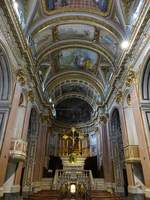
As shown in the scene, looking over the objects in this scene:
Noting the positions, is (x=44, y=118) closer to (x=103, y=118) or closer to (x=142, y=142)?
(x=103, y=118)

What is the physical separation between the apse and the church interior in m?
3.31

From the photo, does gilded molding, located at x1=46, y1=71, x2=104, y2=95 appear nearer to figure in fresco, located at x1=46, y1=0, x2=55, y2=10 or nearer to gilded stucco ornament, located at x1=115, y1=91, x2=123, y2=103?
gilded stucco ornament, located at x1=115, y1=91, x2=123, y2=103

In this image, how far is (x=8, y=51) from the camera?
912cm

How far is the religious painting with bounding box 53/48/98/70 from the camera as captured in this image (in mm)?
16297

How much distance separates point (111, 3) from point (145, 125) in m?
8.20

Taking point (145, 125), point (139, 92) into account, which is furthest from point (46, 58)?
point (145, 125)

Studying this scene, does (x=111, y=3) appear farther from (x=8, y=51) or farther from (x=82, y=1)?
(x=8, y=51)

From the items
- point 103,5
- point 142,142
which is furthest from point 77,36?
point 142,142

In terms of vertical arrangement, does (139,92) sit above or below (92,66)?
below

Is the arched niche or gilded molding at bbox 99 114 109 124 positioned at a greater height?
gilded molding at bbox 99 114 109 124

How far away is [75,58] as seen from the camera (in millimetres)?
17281

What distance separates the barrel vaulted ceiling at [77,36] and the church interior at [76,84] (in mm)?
65

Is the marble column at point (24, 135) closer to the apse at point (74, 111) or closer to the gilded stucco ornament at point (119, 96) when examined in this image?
the gilded stucco ornament at point (119, 96)

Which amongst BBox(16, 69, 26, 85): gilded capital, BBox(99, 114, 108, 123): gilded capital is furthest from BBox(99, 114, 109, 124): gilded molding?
BBox(16, 69, 26, 85): gilded capital
